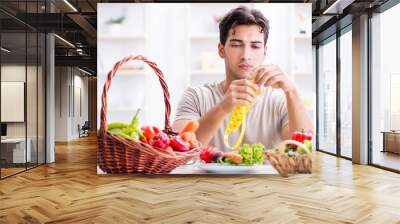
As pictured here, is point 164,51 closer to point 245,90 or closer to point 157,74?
point 157,74

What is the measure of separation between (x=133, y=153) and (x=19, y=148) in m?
1.98

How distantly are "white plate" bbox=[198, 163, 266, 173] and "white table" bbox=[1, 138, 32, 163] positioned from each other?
2.77 m

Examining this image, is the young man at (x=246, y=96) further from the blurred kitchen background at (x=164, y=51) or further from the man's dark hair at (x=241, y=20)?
the blurred kitchen background at (x=164, y=51)

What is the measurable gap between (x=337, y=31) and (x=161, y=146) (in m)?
5.07

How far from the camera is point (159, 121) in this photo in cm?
599

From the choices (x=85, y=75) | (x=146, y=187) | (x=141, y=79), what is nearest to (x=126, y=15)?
(x=141, y=79)

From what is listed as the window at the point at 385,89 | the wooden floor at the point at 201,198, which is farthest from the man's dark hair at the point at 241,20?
the window at the point at 385,89

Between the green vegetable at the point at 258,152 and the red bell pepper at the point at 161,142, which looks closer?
the red bell pepper at the point at 161,142

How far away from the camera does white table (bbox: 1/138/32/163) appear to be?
597 cm

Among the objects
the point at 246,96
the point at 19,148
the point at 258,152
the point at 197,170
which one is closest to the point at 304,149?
the point at 258,152

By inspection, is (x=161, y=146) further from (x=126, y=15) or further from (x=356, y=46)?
(x=356, y=46)

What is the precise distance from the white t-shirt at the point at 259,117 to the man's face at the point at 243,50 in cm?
35

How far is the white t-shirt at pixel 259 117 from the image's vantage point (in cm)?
599

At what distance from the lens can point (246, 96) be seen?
5.95 meters
